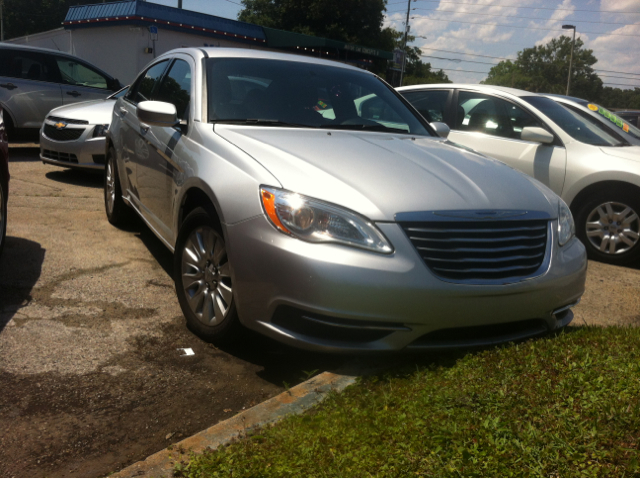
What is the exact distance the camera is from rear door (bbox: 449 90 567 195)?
6.79 meters

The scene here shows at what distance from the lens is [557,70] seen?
124 meters

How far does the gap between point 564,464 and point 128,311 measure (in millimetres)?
2909

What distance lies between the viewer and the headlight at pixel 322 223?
9.83ft

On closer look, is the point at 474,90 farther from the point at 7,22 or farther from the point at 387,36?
the point at 7,22

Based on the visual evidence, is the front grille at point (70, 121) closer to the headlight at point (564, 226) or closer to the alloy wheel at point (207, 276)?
the alloy wheel at point (207, 276)

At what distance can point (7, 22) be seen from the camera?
73.9m

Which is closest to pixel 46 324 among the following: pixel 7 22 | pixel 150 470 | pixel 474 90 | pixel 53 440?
pixel 53 440

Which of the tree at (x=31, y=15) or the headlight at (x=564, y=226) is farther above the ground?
the tree at (x=31, y=15)

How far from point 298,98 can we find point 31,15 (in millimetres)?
81534

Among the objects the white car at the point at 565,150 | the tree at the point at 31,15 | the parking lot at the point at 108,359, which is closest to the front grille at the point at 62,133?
the parking lot at the point at 108,359

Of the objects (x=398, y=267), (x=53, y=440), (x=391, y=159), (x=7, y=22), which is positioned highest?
(x=7, y=22)

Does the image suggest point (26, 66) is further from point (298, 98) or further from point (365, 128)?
point (365, 128)

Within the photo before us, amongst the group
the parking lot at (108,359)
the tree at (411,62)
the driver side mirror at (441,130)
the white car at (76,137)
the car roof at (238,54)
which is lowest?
the parking lot at (108,359)

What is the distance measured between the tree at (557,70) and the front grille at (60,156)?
115527mm
